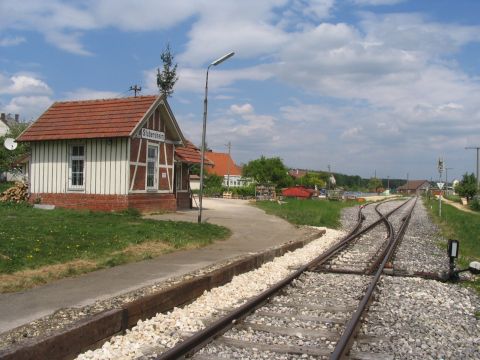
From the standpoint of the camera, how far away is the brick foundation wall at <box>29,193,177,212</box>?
65.4ft

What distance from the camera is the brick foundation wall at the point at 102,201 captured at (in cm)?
1992

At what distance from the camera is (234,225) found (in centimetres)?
1930

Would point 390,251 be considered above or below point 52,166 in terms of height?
below

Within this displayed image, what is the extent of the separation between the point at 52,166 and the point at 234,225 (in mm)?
7744

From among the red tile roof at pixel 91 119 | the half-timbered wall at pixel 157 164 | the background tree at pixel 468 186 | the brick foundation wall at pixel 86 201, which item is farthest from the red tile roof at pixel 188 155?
the background tree at pixel 468 186

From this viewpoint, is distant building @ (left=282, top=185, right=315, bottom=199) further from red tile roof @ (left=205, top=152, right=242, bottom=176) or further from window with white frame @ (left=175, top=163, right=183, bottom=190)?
red tile roof @ (left=205, top=152, right=242, bottom=176)

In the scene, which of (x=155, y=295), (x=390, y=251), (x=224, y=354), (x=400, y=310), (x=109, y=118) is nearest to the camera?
(x=224, y=354)

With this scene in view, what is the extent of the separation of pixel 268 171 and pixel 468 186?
95.8 ft

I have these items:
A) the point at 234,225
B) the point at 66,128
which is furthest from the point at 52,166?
the point at 234,225

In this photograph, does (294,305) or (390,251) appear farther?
(390,251)

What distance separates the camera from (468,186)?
78.1 m

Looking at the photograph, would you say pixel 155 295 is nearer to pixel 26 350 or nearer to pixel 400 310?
pixel 26 350

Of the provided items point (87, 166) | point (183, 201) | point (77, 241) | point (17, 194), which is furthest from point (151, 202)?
point (77, 241)

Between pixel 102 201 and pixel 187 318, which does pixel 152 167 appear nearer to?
pixel 102 201
